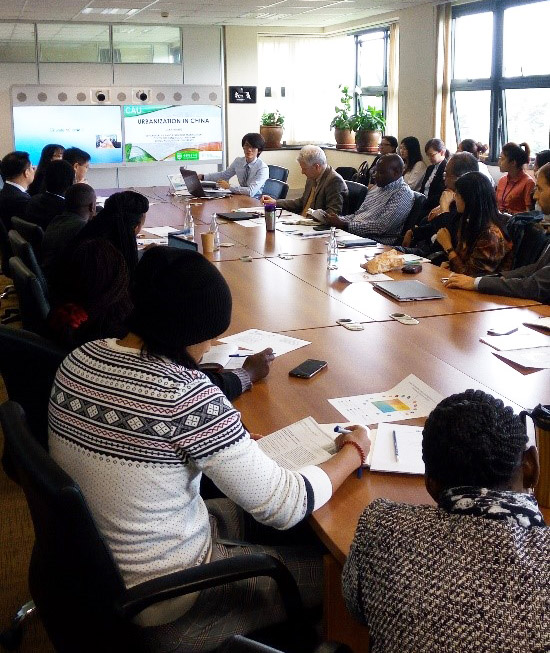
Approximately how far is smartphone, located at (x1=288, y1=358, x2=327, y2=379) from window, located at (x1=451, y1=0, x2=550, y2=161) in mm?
6214

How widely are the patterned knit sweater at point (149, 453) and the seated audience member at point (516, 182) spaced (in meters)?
6.05

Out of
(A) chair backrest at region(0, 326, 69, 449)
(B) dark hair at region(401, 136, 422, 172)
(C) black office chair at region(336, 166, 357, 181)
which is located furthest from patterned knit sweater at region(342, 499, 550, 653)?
(C) black office chair at region(336, 166, 357, 181)

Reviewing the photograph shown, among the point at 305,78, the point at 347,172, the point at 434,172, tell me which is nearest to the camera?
the point at 434,172

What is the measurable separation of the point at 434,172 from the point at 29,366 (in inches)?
265

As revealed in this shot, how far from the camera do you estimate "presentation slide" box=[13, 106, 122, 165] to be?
10.3 metres

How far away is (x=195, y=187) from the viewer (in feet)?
23.6

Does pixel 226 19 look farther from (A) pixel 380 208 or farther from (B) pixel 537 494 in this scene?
(B) pixel 537 494

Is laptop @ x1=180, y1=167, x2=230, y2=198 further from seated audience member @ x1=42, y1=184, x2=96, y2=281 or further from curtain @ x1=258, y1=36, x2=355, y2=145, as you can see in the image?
curtain @ x1=258, y1=36, x2=355, y2=145

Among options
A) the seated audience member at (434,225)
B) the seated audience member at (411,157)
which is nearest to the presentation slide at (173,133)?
the seated audience member at (411,157)

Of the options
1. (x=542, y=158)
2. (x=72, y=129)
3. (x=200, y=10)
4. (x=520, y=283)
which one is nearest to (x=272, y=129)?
(x=200, y=10)

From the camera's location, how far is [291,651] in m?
1.61

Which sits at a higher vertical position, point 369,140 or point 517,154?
point 369,140

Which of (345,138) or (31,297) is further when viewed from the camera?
(345,138)

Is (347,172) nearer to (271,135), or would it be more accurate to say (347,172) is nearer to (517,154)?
(271,135)
